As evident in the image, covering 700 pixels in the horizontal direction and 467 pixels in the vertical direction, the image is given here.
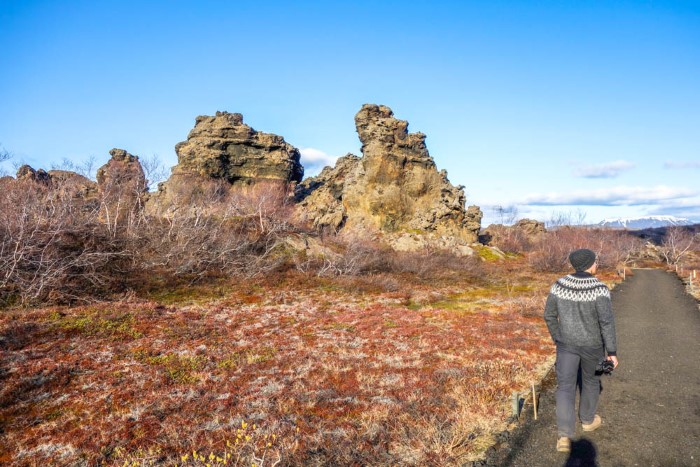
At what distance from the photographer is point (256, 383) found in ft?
31.6

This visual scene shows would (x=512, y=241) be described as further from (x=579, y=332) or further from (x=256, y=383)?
(x=579, y=332)

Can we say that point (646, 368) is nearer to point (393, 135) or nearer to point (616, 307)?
point (616, 307)

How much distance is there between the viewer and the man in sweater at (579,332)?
5.52 m

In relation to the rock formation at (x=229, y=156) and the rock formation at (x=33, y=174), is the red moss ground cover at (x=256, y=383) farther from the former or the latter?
the rock formation at (x=229, y=156)

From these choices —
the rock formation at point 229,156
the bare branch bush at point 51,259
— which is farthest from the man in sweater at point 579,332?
the rock formation at point 229,156

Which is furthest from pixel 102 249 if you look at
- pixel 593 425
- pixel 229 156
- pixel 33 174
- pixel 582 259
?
pixel 229 156

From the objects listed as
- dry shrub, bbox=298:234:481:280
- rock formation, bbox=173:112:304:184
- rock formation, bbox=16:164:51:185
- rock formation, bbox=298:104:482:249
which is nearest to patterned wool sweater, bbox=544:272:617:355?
dry shrub, bbox=298:234:481:280

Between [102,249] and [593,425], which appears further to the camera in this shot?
[102,249]

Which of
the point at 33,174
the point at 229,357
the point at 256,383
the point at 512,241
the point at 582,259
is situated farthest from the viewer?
the point at 512,241

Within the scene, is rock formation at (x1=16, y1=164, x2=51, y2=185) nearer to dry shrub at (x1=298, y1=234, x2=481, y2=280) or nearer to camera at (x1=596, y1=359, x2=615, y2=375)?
dry shrub at (x1=298, y1=234, x2=481, y2=280)

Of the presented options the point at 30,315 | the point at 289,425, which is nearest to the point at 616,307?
the point at 289,425

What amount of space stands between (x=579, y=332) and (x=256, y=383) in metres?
7.41

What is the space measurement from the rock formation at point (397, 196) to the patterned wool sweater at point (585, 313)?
150 ft

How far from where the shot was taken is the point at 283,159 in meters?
66.4
